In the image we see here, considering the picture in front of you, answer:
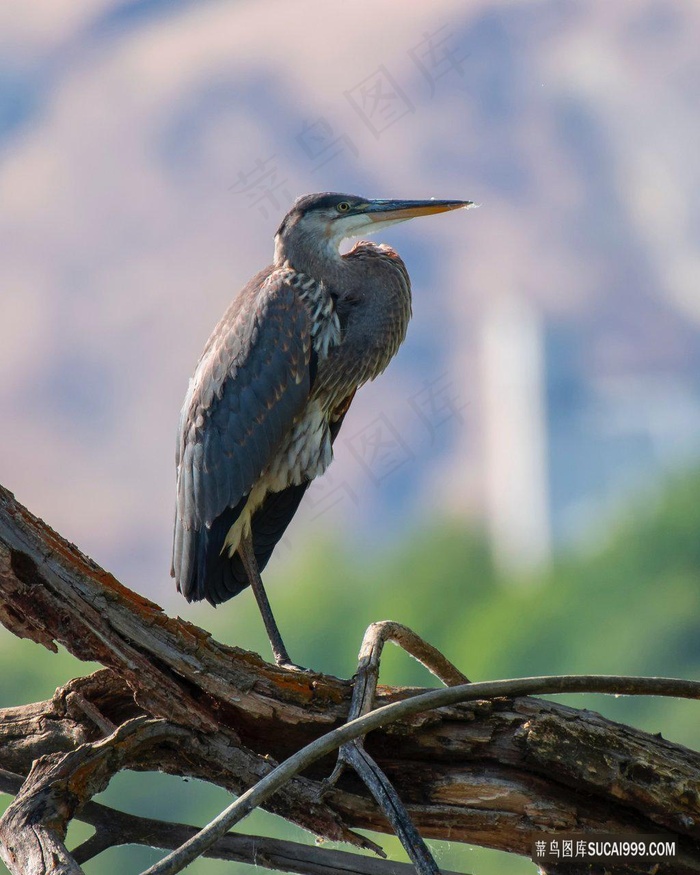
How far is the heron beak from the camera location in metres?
2.74

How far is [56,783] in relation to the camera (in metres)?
1.44

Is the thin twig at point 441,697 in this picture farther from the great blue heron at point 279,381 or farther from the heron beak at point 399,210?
the heron beak at point 399,210

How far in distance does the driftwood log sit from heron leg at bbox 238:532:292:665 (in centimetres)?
74

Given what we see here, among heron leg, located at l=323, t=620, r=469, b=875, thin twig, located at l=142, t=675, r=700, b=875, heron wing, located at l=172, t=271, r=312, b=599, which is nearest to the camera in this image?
thin twig, located at l=142, t=675, r=700, b=875

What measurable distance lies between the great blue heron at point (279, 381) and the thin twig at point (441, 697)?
113 centimetres

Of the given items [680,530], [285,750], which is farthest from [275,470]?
[680,530]

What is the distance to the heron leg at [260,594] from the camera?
2.56 m

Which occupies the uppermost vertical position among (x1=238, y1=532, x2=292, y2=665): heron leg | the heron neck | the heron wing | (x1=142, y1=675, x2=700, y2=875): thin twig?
the heron neck

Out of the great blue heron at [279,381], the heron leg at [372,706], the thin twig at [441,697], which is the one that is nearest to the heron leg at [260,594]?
the great blue heron at [279,381]

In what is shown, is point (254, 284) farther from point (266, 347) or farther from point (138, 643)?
point (138, 643)

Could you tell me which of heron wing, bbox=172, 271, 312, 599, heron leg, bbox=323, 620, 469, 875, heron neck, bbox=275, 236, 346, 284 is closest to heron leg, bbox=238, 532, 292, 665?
heron wing, bbox=172, 271, 312, 599

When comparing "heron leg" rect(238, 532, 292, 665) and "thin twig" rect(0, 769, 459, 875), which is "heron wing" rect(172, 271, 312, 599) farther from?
"thin twig" rect(0, 769, 459, 875)

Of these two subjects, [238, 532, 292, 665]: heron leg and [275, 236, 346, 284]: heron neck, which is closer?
[238, 532, 292, 665]: heron leg

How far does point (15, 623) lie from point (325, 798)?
23.9 inches
